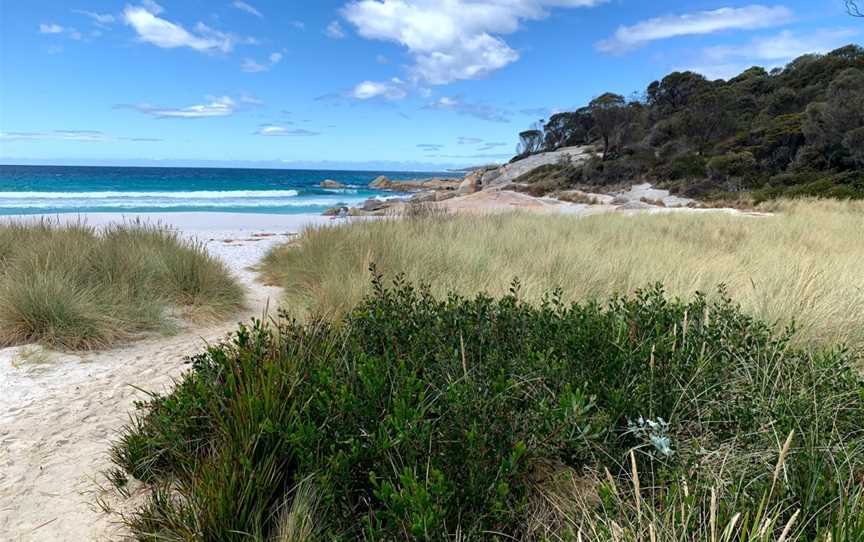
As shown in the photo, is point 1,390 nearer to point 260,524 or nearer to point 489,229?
point 260,524

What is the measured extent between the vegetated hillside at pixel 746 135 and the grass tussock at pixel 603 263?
1365 centimetres

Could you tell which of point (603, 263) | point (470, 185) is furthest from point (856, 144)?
point (470, 185)

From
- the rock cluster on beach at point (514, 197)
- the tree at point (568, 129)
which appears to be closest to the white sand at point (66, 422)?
the rock cluster on beach at point (514, 197)

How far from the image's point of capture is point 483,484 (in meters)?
1.72

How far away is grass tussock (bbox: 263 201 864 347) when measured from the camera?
414 centimetres

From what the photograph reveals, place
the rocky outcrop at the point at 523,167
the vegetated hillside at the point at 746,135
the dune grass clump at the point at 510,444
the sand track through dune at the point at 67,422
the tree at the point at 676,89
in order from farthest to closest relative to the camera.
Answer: the tree at the point at 676,89
the rocky outcrop at the point at 523,167
the vegetated hillside at the point at 746,135
the sand track through dune at the point at 67,422
the dune grass clump at the point at 510,444

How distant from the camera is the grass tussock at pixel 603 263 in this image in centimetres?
414

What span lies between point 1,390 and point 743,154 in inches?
1222

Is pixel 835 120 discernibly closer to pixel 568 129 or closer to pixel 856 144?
pixel 856 144

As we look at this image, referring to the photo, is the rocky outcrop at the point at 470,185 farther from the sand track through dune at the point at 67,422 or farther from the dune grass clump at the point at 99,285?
the sand track through dune at the point at 67,422

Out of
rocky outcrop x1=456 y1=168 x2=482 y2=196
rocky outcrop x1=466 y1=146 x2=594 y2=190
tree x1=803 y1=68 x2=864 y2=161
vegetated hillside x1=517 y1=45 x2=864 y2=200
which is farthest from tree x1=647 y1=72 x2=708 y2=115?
tree x1=803 y1=68 x2=864 y2=161

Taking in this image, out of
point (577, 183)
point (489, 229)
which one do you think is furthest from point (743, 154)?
point (489, 229)

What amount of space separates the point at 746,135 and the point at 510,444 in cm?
3593

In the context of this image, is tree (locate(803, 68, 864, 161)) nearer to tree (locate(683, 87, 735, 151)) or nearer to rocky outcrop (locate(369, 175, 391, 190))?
tree (locate(683, 87, 735, 151))
